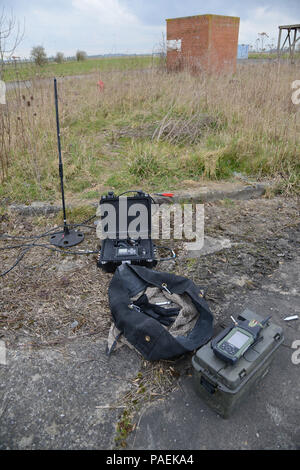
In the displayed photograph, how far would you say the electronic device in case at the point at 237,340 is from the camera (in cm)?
158

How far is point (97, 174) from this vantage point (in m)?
4.63

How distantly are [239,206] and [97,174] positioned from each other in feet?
6.78

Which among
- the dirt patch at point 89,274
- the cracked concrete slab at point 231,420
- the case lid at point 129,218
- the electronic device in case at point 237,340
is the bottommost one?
the cracked concrete slab at point 231,420

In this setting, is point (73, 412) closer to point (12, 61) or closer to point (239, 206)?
point (239, 206)

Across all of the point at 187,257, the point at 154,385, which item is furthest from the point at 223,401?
the point at 187,257

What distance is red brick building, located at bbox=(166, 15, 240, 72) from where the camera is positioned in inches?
468

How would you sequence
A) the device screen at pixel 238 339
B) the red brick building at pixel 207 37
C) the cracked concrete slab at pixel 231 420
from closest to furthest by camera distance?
1. the cracked concrete slab at pixel 231 420
2. the device screen at pixel 238 339
3. the red brick building at pixel 207 37

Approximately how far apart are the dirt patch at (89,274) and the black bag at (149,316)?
0.23 m

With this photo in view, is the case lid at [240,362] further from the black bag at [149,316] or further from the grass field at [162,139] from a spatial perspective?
the grass field at [162,139]

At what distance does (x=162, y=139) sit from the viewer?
555 centimetres

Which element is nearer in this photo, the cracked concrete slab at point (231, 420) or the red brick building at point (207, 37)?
the cracked concrete slab at point (231, 420)

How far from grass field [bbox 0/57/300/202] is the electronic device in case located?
9.01 feet

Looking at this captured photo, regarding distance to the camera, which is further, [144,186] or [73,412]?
[144,186]

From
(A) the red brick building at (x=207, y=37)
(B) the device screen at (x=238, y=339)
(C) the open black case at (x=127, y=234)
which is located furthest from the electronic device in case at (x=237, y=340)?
(A) the red brick building at (x=207, y=37)
